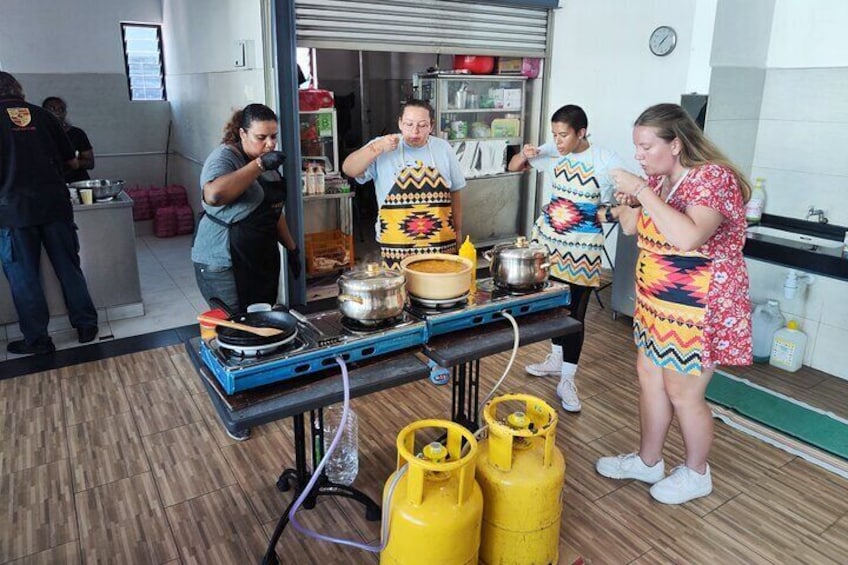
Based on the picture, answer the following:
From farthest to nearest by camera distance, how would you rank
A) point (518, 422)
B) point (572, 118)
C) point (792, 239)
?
1. point (792, 239)
2. point (572, 118)
3. point (518, 422)

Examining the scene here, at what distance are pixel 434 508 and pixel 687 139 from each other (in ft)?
4.98

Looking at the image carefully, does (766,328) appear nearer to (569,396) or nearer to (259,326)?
(569,396)

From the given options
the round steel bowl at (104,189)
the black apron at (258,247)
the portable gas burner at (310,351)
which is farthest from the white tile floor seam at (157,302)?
the portable gas burner at (310,351)

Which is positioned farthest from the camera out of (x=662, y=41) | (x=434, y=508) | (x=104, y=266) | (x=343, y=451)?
(x=662, y=41)

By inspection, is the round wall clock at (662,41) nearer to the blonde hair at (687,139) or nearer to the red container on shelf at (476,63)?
the red container on shelf at (476,63)

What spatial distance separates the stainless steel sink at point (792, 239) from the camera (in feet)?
11.4

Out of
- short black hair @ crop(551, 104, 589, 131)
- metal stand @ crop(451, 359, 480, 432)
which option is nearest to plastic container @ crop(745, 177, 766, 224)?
short black hair @ crop(551, 104, 589, 131)

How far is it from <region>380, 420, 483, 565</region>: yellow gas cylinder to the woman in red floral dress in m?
0.94

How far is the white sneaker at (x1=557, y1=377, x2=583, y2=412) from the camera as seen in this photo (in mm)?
3281

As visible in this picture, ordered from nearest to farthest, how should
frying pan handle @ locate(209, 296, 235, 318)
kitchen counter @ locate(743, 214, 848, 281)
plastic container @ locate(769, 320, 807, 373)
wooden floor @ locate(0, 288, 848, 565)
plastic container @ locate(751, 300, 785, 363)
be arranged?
frying pan handle @ locate(209, 296, 235, 318)
wooden floor @ locate(0, 288, 848, 565)
kitchen counter @ locate(743, 214, 848, 281)
plastic container @ locate(769, 320, 807, 373)
plastic container @ locate(751, 300, 785, 363)

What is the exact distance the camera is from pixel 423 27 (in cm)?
505

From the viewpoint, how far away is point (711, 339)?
2.29 meters

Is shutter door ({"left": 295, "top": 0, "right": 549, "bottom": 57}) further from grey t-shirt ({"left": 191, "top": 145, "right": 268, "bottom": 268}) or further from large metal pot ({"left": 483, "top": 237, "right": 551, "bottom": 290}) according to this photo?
large metal pot ({"left": 483, "top": 237, "right": 551, "bottom": 290})

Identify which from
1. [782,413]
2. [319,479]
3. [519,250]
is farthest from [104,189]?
[782,413]
